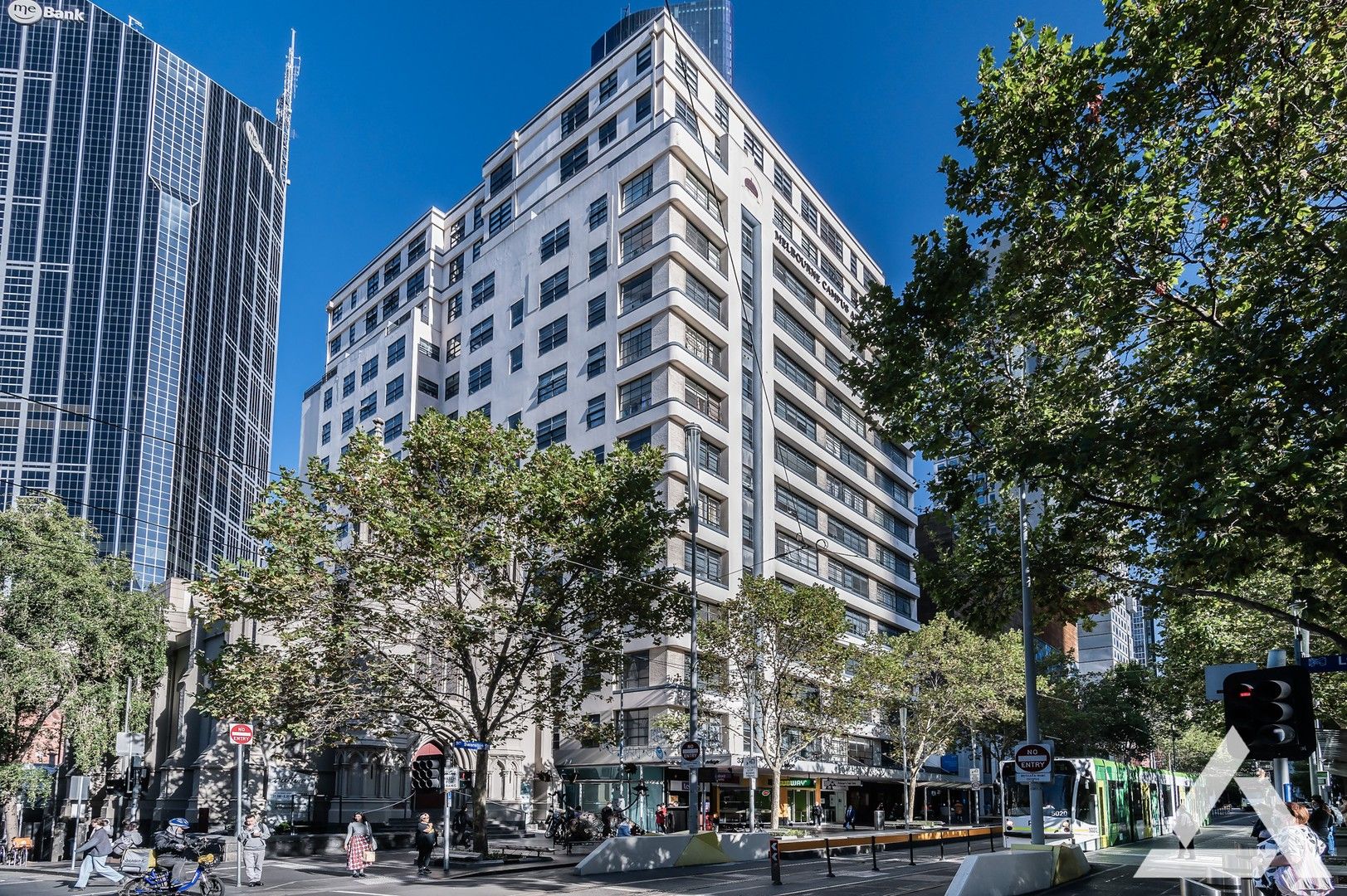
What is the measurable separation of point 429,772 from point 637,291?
2815 centimetres

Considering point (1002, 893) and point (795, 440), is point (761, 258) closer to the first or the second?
point (795, 440)

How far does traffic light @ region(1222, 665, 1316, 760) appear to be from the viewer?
8.20 metres

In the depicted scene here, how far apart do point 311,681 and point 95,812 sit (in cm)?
1765

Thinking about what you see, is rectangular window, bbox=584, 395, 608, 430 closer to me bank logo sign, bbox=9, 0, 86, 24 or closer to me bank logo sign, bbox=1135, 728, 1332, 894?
me bank logo sign, bbox=1135, 728, 1332, 894

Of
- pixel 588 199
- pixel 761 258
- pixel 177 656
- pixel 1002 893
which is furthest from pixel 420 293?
pixel 1002 893

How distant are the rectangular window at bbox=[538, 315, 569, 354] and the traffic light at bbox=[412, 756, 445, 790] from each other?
25349 mm

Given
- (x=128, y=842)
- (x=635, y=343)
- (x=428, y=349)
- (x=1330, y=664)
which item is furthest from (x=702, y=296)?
(x=1330, y=664)

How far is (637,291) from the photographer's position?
175 ft

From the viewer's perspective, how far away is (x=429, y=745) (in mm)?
34625

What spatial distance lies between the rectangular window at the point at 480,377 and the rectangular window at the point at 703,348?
14145 millimetres

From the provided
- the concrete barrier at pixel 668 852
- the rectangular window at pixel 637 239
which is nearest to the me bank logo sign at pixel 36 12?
the rectangular window at pixel 637 239

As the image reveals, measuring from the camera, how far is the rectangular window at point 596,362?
5347cm

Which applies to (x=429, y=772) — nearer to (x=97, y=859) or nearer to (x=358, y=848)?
(x=358, y=848)

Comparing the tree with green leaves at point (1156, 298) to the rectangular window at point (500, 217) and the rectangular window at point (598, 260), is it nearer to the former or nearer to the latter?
the rectangular window at point (598, 260)
